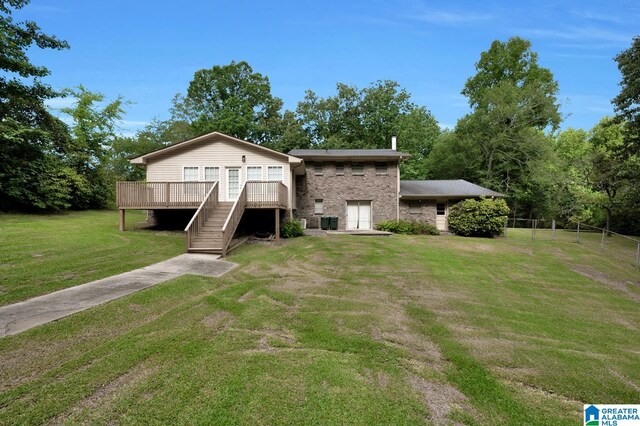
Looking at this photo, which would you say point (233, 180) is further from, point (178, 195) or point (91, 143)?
point (91, 143)

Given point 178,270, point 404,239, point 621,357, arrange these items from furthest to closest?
point 404,239 → point 178,270 → point 621,357

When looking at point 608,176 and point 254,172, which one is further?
point 608,176

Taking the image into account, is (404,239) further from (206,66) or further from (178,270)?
(206,66)

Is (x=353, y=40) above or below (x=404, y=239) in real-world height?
above

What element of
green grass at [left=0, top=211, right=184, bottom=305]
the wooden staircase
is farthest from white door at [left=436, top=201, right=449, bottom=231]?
green grass at [left=0, top=211, right=184, bottom=305]

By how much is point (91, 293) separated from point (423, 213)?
1862 centimetres

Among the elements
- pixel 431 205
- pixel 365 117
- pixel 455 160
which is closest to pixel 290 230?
pixel 431 205

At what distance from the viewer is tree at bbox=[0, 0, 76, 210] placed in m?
9.51

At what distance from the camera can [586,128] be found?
38750mm

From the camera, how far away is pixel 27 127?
11383 millimetres

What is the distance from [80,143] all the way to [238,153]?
17847 millimetres

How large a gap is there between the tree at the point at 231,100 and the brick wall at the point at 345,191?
1981 centimetres

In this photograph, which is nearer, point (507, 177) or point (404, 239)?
point (404, 239)

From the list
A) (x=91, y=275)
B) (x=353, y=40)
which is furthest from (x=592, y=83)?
(x=91, y=275)
